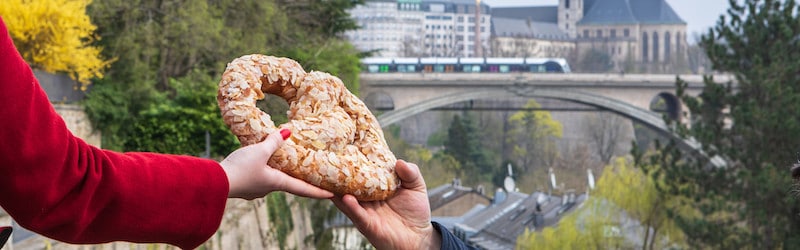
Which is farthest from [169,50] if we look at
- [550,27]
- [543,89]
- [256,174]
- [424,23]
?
[550,27]

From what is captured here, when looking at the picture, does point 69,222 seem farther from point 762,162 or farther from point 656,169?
point 656,169

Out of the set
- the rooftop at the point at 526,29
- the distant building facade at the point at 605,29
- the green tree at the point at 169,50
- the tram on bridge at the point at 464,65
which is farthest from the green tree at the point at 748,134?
the rooftop at the point at 526,29

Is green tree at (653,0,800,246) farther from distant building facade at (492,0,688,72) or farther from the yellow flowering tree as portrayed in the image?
distant building facade at (492,0,688,72)

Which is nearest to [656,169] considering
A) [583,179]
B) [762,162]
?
[762,162]

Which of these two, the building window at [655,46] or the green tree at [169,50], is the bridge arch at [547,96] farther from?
the building window at [655,46]

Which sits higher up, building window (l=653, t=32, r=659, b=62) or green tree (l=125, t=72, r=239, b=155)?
green tree (l=125, t=72, r=239, b=155)

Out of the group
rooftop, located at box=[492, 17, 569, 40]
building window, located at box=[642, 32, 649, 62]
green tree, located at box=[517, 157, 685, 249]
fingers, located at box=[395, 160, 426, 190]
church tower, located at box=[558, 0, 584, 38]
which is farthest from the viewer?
church tower, located at box=[558, 0, 584, 38]

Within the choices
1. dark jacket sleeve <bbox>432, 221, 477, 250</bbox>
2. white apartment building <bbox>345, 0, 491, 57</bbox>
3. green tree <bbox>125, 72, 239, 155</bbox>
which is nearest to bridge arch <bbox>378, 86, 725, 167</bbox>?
green tree <bbox>125, 72, 239, 155</bbox>
